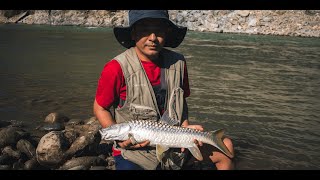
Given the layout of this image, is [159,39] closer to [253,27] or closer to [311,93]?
[311,93]

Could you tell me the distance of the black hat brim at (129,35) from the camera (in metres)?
5.26

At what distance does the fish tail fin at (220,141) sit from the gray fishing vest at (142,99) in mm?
584

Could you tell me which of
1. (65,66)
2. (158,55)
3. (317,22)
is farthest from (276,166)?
(317,22)

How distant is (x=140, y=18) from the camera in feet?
16.0

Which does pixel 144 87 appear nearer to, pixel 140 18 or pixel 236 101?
pixel 140 18

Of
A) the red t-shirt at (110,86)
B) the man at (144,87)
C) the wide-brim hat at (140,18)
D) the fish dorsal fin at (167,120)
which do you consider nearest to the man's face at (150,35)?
the man at (144,87)

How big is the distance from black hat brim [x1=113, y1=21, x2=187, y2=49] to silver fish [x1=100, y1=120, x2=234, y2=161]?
5.12 feet

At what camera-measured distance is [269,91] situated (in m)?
14.8

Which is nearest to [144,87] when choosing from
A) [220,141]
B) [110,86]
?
[110,86]

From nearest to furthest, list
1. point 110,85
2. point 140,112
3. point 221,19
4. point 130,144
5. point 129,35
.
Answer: point 130,144 → point 110,85 → point 140,112 → point 129,35 → point 221,19

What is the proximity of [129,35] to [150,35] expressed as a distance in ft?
1.86

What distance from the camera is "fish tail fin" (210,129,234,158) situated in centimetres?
489

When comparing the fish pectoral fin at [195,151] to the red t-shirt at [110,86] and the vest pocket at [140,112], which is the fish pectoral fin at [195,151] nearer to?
the vest pocket at [140,112]
